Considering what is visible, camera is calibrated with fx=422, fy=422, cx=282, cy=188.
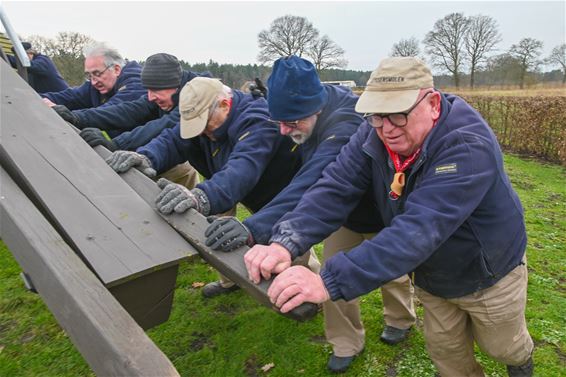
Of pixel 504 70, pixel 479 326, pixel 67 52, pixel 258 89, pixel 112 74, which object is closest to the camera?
pixel 479 326

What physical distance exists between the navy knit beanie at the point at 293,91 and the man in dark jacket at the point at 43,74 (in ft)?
16.8

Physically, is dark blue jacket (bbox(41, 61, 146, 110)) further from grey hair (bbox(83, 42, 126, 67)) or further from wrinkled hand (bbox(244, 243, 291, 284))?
wrinkled hand (bbox(244, 243, 291, 284))

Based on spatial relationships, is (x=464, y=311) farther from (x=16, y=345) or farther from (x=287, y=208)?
(x=16, y=345)

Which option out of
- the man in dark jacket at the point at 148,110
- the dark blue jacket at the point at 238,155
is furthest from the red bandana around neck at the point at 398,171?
the man in dark jacket at the point at 148,110

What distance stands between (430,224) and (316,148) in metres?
1.14

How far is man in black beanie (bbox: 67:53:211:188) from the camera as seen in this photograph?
3.72 m

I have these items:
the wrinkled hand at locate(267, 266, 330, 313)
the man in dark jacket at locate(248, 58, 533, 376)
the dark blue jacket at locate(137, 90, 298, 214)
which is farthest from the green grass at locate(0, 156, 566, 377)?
the wrinkled hand at locate(267, 266, 330, 313)

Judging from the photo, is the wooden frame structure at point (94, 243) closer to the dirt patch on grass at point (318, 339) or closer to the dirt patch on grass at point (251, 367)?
the dirt patch on grass at point (251, 367)

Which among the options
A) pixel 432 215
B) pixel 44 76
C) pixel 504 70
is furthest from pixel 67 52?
pixel 504 70

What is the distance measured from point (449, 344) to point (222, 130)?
79.1 inches

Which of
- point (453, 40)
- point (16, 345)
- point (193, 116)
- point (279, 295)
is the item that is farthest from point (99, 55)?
point (453, 40)

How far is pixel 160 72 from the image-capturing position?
12.2 feet

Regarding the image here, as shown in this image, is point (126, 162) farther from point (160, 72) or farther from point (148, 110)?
point (148, 110)

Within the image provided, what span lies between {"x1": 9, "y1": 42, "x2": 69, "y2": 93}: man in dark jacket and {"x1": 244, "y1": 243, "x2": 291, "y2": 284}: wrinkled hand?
596 cm
